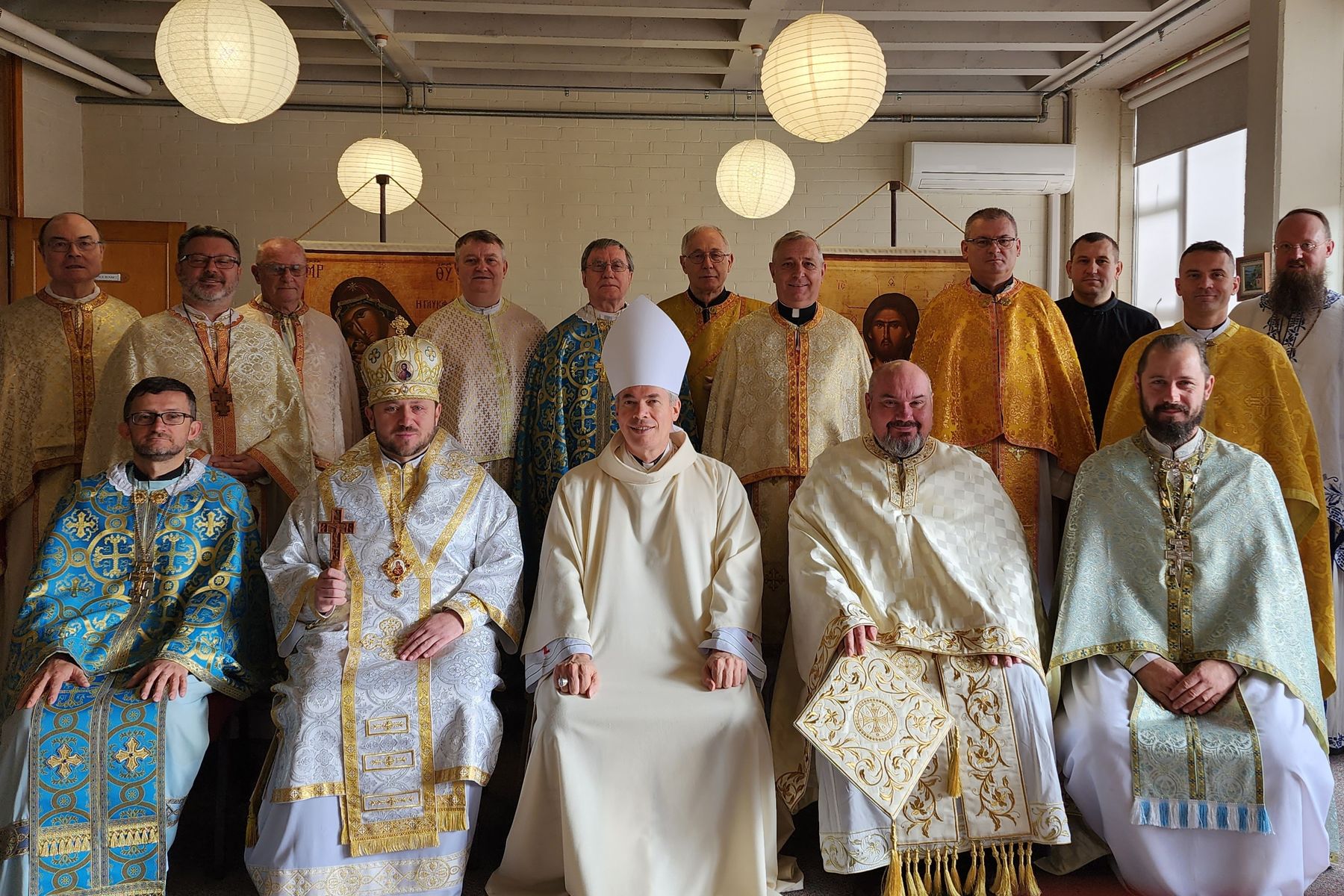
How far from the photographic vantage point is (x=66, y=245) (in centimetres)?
429

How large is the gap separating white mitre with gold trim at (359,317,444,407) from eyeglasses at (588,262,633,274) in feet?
4.00

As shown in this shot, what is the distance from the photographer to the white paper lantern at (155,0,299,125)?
484 centimetres

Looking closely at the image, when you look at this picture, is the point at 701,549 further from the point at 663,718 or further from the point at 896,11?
the point at 896,11

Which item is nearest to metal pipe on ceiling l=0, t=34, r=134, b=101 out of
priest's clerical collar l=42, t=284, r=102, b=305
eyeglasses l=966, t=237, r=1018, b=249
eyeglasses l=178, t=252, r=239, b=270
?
priest's clerical collar l=42, t=284, r=102, b=305

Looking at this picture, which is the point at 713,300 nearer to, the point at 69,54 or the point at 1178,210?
the point at 1178,210

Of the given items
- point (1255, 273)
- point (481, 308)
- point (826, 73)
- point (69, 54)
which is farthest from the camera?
point (69, 54)

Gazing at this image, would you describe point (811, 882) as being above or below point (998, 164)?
below

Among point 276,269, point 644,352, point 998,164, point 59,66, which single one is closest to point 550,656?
point 644,352

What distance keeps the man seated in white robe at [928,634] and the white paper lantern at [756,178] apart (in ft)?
14.5

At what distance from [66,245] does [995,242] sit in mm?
3841

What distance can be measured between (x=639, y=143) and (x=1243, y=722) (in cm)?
784

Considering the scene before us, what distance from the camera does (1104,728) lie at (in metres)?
3.16

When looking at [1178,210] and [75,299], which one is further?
[1178,210]

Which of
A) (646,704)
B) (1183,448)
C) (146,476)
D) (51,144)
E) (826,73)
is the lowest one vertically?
(646,704)
